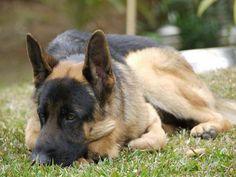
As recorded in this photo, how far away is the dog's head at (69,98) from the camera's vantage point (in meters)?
5.27

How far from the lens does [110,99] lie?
5.66 metres

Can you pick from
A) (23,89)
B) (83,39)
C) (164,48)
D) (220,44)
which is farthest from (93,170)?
(220,44)

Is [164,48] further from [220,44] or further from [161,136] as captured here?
[220,44]

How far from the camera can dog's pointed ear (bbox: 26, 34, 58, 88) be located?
5.58m

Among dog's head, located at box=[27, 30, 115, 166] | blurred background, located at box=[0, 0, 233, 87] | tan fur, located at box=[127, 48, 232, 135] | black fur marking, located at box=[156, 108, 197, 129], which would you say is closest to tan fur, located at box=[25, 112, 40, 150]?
dog's head, located at box=[27, 30, 115, 166]

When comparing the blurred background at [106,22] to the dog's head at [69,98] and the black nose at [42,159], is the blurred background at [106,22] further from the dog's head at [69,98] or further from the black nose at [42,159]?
the black nose at [42,159]

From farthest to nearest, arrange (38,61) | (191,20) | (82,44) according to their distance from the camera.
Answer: (191,20)
(82,44)
(38,61)

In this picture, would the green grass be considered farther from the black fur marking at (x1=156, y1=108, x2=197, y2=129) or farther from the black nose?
the black fur marking at (x1=156, y1=108, x2=197, y2=129)

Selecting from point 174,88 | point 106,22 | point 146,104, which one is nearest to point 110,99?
point 146,104

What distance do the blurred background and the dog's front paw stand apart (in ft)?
23.4

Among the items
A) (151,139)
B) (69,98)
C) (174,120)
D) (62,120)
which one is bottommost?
(174,120)

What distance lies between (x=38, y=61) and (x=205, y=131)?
194 cm

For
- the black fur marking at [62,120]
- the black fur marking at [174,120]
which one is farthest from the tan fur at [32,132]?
the black fur marking at [174,120]

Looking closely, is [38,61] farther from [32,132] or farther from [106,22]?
[106,22]
